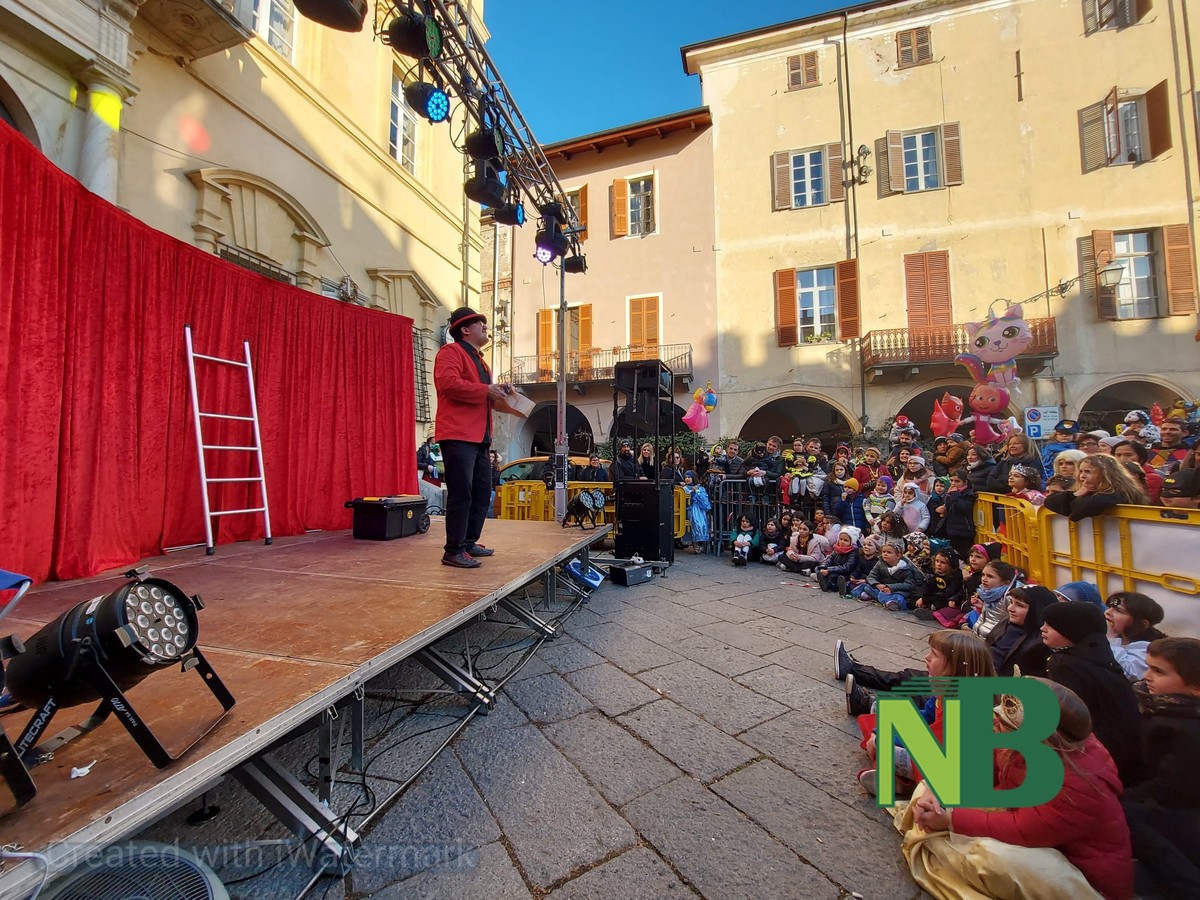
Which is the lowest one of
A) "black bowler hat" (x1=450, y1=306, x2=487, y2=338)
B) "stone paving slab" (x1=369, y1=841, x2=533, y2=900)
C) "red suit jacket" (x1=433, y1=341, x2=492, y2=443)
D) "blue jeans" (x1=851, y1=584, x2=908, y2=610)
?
"blue jeans" (x1=851, y1=584, x2=908, y2=610)

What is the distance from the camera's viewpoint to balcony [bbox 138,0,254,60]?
366cm

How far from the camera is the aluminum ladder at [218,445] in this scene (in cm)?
338

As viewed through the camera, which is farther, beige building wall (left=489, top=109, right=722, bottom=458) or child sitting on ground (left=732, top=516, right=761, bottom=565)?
beige building wall (left=489, top=109, right=722, bottom=458)

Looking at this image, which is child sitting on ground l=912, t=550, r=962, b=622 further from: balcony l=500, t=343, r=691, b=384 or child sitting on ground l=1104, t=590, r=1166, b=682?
balcony l=500, t=343, r=691, b=384

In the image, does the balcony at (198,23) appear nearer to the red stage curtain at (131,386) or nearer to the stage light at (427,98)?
the stage light at (427,98)

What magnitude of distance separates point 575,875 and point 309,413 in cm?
437

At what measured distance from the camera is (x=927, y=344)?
38.6ft

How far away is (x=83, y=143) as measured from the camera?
338 centimetres

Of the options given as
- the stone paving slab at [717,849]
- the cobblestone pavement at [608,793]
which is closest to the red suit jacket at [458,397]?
the cobblestone pavement at [608,793]

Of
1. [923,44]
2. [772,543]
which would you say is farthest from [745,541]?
[923,44]

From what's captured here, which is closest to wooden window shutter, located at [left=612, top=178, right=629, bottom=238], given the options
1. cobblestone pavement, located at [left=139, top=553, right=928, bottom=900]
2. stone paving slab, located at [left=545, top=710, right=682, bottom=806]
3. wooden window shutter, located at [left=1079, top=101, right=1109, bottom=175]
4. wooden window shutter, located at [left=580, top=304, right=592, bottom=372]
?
wooden window shutter, located at [left=580, top=304, right=592, bottom=372]

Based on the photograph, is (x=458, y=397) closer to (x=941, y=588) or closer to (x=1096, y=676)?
(x=1096, y=676)

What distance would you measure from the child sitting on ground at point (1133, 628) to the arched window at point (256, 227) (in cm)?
633

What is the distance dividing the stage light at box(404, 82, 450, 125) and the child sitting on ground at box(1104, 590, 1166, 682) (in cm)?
577
